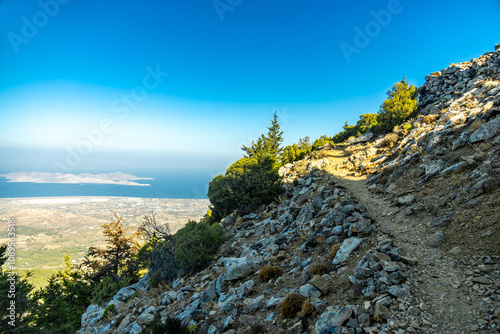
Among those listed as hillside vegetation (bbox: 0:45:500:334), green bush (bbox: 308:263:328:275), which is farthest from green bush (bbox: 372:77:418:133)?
green bush (bbox: 308:263:328:275)

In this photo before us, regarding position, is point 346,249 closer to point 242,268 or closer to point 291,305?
point 291,305

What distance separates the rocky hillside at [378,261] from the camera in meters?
5.08

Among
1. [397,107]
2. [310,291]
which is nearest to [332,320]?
[310,291]

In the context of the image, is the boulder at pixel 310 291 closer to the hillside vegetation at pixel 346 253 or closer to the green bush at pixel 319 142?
the hillside vegetation at pixel 346 253

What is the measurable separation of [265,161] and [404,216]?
16216 mm

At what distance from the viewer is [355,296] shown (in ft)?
19.8

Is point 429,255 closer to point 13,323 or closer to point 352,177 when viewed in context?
point 352,177

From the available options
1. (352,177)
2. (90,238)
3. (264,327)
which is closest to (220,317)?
(264,327)

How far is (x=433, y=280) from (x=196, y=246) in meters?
13.6

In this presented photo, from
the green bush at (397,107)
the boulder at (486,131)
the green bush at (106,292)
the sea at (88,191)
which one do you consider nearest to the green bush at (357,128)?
the green bush at (397,107)

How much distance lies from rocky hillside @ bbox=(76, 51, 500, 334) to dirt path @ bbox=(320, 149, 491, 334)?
0.03 meters

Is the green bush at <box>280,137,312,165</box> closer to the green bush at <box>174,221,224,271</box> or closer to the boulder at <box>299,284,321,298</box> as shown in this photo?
the green bush at <box>174,221,224,271</box>

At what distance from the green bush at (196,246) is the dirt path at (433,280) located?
11462 millimetres

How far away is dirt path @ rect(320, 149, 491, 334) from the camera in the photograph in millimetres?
4449
